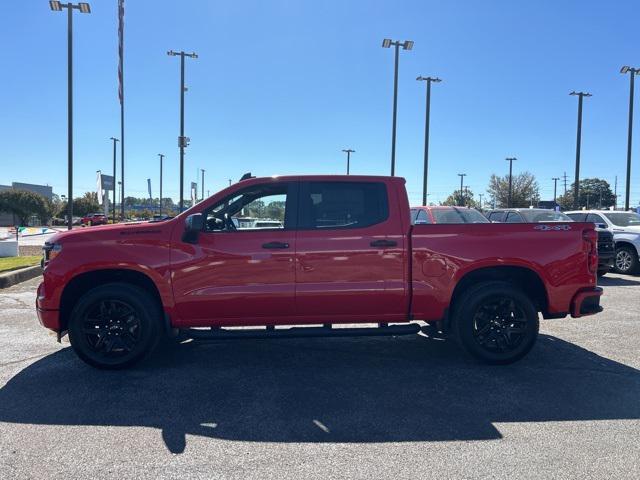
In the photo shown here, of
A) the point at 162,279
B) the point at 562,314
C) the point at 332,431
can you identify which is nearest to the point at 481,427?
the point at 332,431

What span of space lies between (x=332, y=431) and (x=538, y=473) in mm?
1423

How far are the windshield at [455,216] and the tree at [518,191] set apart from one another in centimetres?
5810

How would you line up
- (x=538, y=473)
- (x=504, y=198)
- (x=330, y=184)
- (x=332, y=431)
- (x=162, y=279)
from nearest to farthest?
1. (x=538, y=473)
2. (x=332, y=431)
3. (x=162, y=279)
4. (x=330, y=184)
5. (x=504, y=198)

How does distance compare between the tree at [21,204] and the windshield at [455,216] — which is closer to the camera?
the windshield at [455,216]

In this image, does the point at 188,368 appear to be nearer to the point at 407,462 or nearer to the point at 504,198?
the point at 407,462

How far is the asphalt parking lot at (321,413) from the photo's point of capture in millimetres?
3254

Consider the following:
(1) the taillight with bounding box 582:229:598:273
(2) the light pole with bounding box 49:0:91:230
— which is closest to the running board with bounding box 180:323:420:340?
(1) the taillight with bounding box 582:229:598:273

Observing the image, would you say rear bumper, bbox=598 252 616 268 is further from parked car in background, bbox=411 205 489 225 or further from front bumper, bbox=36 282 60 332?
front bumper, bbox=36 282 60 332

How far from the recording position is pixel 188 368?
17.0 ft

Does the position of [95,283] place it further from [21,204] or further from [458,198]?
[458,198]

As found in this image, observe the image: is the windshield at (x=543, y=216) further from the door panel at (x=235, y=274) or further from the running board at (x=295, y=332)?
the door panel at (x=235, y=274)

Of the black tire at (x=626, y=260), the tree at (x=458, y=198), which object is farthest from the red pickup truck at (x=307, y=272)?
the tree at (x=458, y=198)

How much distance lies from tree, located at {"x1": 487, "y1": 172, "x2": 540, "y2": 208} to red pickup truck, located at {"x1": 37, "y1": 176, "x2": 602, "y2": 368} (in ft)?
217

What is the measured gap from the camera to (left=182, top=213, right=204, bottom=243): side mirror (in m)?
4.78
